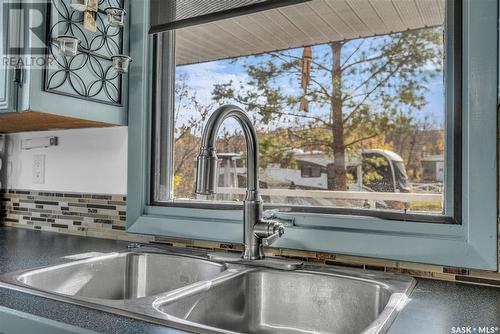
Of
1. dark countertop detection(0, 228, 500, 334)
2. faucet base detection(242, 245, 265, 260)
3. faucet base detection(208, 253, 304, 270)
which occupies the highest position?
faucet base detection(242, 245, 265, 260)

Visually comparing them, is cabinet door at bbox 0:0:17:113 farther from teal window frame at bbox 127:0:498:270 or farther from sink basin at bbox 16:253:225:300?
teal window frame at bbox 127:0:498:270

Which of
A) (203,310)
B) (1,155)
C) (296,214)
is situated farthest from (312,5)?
(1,155)

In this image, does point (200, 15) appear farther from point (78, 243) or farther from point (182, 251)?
point (78, 243)

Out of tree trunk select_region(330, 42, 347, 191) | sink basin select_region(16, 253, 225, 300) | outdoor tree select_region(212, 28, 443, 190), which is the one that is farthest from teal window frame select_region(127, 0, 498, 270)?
tree trunk select_region(330, 42, 347, 191)

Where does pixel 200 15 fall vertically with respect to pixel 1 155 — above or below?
above

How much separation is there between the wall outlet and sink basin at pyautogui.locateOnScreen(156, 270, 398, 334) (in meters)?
1.16

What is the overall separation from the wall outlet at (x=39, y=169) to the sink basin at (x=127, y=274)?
0.73 meters

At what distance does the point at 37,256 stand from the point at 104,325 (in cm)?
66

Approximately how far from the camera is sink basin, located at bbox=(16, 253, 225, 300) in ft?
3.77

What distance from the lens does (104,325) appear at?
69 cm

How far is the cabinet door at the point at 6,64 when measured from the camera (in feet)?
3.97

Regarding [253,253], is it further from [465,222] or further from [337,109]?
[337,109]

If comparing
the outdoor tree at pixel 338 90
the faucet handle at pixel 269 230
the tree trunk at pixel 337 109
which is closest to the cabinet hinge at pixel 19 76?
the outdoor tree at pixel 338 90

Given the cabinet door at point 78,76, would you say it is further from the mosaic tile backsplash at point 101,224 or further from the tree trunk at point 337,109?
the tree trunk at point 337,109
